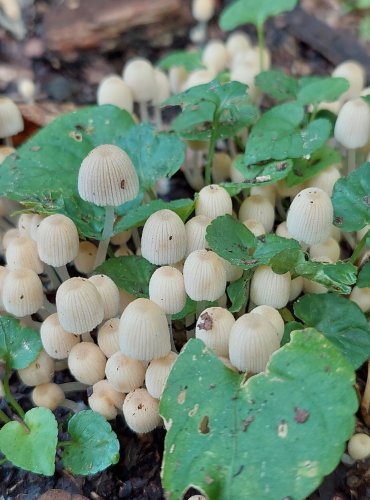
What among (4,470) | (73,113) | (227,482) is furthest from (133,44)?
(227,482)

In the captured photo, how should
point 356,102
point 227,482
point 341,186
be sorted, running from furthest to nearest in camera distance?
point 356,102 → point 341,186 → point 227,482

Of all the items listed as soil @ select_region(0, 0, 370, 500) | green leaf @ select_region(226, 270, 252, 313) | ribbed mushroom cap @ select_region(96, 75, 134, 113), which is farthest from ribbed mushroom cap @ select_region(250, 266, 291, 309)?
Result: soil @ select_region(0, 0, 370, 500)

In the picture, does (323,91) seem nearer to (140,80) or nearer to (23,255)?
(140,80)

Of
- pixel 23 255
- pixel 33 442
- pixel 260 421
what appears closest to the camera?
pixel 260 421

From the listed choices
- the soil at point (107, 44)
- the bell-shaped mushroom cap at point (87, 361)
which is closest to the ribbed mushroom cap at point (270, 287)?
the bell-shaped mushroom cap at point (87, 361)

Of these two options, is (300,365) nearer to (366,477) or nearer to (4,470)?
(366,477)

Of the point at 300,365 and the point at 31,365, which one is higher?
the point at 300,365

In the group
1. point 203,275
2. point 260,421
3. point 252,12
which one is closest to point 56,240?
point 203,275
